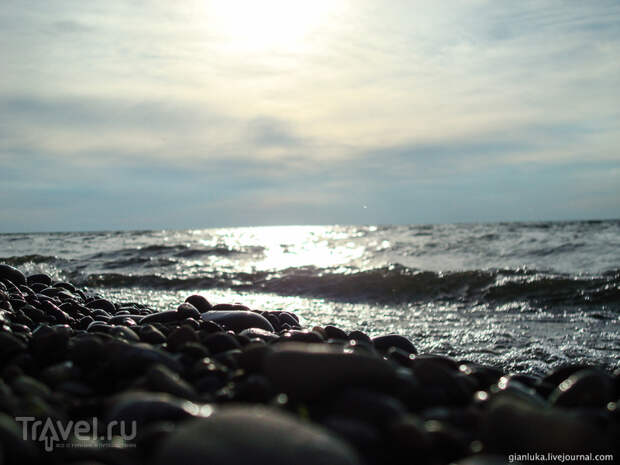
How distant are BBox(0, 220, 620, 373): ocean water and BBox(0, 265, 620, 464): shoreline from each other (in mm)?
2764

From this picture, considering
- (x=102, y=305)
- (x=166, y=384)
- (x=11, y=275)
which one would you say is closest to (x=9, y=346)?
(x=166, y=384)

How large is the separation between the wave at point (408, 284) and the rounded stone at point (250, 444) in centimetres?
798

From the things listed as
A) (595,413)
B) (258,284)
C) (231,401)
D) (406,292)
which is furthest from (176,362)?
(258,284)

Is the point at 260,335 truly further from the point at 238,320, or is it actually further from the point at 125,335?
the point at 125,335

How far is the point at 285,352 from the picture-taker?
7.16 feet

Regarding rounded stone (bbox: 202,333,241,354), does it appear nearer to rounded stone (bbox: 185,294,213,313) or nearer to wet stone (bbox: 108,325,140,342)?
wet stone (bbox: 108,325,140,342)

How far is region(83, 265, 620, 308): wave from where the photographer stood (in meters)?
9.04

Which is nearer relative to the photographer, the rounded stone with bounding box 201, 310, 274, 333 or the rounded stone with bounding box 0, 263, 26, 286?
the rounded stone with bounding box 201, 310, 274, 333

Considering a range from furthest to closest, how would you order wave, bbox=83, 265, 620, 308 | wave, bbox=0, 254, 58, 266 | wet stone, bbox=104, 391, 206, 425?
wave, bbox=0, 254, 58, 266 → wave, bbox=83, 265, 620, 308 → wet stone, bbox=104, 391, 206, 425

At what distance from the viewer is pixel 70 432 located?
1958 mm

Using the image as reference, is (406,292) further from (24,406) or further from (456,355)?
(24,406)

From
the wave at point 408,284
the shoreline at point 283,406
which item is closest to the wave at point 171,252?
the wave at point 408,284

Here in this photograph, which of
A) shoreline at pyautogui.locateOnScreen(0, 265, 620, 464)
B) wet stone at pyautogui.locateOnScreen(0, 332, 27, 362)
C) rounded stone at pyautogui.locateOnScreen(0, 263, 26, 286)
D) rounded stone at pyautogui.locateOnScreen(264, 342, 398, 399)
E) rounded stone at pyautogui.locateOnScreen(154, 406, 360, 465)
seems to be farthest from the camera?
rounded stone at pyautogui.locateOnScreen(0, 263, 26, 286)

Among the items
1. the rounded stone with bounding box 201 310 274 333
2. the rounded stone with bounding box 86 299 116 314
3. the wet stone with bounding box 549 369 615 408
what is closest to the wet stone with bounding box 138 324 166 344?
the rounded stone with bounding box 201 310 274 333
